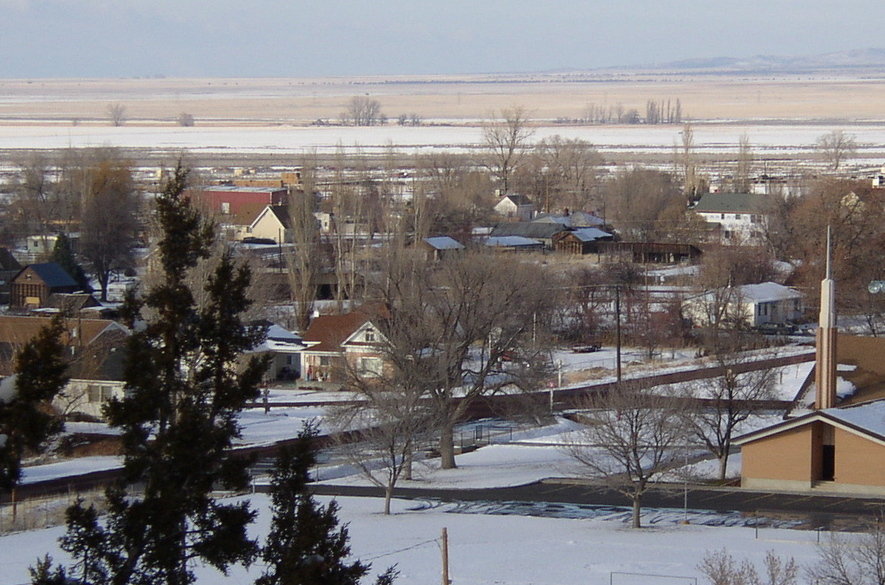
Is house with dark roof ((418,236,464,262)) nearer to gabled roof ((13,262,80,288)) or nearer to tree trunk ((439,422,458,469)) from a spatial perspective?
gabled roof ((13,262,80,288))

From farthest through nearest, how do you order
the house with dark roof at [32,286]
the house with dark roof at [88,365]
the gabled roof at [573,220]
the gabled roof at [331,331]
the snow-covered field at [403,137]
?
the snow-covered field at [403,137], the gabled roof at [573,220], the house with dark roof at [32,286], the gabled roof at [331,331], the house with dark roof at [88,365]

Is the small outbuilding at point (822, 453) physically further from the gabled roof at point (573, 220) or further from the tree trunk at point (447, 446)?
the gabled roof at point (573, 220)

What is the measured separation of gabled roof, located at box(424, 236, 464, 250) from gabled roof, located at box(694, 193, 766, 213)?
60.6ft

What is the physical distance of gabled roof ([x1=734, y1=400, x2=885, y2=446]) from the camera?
2309cm

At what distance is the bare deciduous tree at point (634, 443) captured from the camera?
22438 millimetres

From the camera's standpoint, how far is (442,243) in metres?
57.0

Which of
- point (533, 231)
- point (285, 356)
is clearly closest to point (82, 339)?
point (285, 356)

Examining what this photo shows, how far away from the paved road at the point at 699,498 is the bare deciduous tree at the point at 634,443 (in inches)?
18.9

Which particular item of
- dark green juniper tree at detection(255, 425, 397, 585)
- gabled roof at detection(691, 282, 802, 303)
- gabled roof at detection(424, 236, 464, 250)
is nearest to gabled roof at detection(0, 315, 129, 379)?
gabled roof at detection(691, 282, 802, 303)

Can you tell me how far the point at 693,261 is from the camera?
5784 centimetres

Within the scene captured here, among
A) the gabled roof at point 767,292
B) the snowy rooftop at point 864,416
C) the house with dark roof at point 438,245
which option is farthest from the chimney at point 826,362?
the house with dark roof at point 438,245

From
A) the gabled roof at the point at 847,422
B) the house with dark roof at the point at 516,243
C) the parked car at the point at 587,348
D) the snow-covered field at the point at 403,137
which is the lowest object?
the parked car at the point at 587,348

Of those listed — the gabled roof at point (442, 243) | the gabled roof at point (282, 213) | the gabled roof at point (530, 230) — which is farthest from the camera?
the gabled roof at point (282, 213)

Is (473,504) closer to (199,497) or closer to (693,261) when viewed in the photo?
(199,497)
